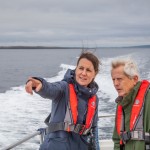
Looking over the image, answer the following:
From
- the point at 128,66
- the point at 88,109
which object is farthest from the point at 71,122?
the point at 128,66

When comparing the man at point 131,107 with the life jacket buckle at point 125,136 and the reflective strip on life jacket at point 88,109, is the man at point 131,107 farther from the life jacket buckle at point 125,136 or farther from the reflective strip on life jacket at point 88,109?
the reflective strip on life jacket at point 88,109

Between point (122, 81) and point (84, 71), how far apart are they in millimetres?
340

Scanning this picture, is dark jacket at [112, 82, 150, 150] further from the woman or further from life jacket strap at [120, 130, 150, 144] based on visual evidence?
the woman

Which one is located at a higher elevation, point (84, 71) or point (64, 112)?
point (84, 71)

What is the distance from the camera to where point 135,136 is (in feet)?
6.40

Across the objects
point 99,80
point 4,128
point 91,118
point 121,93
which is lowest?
point 4,128

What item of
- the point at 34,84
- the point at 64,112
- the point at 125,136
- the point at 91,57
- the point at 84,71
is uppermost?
the point at 91,57

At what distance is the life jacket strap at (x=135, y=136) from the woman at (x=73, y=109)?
39cm

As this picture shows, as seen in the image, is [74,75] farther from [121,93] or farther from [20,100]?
[20,100]

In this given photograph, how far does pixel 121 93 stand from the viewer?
6.65 ft

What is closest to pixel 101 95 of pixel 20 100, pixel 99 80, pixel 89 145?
pixel 20 100

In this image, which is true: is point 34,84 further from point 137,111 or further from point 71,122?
point 137,111

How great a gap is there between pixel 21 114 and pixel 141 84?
849 centimetres

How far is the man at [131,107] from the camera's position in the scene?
193 cm
